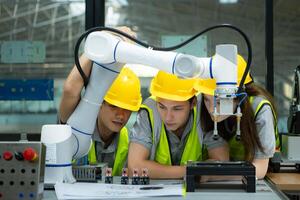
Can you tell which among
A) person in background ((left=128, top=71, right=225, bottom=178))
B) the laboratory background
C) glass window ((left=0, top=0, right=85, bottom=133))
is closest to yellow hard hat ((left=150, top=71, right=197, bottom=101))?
person in background ((left=128, top=71, right=225, bottom=178))

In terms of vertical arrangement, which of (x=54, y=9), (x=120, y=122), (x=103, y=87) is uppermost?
(x=54, y=9)

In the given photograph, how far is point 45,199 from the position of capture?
129 centimetres

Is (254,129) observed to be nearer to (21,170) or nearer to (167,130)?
(167,130)

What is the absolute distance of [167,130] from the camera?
1.95 meters

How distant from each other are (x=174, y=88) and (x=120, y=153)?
424 millimetres

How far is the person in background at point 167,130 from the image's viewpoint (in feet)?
5.97

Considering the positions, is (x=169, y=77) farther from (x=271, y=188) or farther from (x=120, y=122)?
(x=271, y=188)

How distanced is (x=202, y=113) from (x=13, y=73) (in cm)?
218

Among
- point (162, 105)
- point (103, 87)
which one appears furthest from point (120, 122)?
point (103, 87)

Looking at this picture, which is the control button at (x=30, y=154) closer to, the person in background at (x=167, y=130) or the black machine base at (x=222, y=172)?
the black machine base at (x=222, y=172)

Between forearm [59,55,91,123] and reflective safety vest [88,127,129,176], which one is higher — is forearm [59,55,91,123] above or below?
above

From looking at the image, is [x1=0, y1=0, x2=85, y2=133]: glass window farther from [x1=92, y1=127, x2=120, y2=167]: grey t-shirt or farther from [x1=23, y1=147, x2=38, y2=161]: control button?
[x1=23, y1=147, x2=38, y2=161]: control button

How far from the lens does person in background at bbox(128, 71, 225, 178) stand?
182 centimetres

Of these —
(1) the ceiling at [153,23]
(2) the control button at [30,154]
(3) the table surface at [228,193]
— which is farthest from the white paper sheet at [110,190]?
(1) the ceiling at [153,23]
